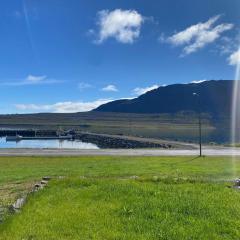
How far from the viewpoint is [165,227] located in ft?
39.8

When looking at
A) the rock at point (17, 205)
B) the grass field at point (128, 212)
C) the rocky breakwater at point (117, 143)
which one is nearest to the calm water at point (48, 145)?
the rocky breakwater at point (117, 143)

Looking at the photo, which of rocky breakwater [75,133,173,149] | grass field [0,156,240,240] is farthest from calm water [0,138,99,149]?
grass field [0,156,240,240]

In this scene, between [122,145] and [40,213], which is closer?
[40,213]

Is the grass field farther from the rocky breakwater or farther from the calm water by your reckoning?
the calm water

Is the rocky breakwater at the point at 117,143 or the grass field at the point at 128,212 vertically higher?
the grass field at the point at 128,212

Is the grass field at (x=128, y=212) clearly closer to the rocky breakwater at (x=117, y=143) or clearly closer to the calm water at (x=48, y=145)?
the rocky breakwater at (x=117, y=143)

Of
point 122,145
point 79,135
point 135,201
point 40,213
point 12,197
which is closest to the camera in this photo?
point 40,213

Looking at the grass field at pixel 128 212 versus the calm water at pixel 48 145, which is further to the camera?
the calm water at pixel 48 145

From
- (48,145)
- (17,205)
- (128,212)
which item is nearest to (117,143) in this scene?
(48,145)

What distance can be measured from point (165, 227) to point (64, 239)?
2.63 metres

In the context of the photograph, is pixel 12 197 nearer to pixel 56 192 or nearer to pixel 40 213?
pixel 56 192

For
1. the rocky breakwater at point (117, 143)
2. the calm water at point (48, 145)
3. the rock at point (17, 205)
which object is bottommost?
the calm water at point (48, 145)

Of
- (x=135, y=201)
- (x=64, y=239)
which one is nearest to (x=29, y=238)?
(x=64, y=239)

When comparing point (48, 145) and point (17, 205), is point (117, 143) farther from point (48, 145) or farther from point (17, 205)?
point (17, 205)
